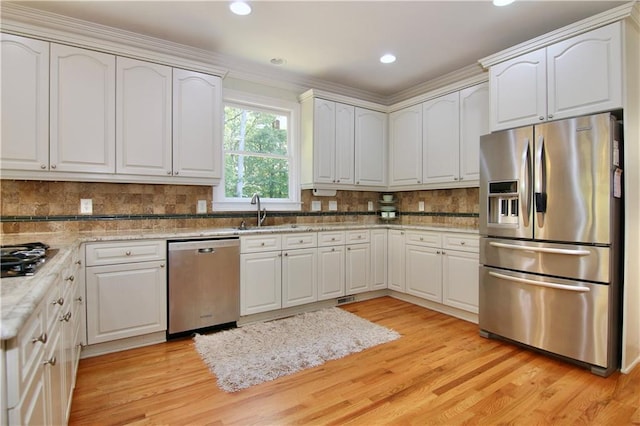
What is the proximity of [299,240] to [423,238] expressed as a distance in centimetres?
135

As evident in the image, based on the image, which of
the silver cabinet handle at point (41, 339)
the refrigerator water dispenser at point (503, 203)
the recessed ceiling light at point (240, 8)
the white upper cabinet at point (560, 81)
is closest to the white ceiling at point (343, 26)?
the recessed ceiling light at point (240, 8)

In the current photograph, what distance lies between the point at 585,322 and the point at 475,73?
255cm

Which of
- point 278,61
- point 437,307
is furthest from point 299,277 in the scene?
point 278,61

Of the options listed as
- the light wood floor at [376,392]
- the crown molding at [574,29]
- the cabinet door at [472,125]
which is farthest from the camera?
the cabinet door at [472,125]

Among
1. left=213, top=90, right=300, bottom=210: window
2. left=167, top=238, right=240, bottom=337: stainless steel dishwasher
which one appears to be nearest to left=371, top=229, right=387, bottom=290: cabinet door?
left=213, top=90, right=300, bottom=210: window

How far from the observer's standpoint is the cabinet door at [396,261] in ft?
13.3

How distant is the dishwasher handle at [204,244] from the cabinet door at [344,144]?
1531mm

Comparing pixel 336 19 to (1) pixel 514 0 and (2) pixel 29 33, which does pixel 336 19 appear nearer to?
(1) pixel 514 0

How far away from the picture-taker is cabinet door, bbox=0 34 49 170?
2.44 meters

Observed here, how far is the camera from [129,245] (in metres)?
2.67

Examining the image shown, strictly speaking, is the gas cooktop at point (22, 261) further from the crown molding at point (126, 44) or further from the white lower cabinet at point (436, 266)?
the white lower cabinet at point (436, 266)

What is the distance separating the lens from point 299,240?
3541 mm

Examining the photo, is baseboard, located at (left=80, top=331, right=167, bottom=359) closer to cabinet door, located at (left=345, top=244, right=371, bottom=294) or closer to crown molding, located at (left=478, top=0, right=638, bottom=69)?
cabinet door, located at (left=345, top=244, right=371, bottom=294)

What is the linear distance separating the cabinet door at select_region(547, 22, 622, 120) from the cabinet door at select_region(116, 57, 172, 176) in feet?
10.1
